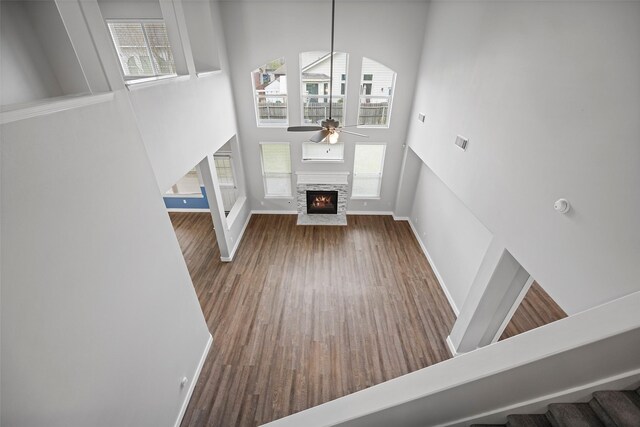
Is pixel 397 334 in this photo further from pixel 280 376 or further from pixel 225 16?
pixel 225 16

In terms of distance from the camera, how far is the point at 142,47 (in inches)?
205

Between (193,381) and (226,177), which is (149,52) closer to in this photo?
(226,177)

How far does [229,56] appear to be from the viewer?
19.2ft

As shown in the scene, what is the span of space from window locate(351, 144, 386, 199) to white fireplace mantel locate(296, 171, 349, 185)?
17.2 inches

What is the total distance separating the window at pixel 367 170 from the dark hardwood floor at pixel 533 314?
4240mm

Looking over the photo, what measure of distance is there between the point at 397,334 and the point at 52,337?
448cm

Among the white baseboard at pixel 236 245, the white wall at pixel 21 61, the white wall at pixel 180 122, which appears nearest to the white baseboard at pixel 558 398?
the white wall at pixel 180 122

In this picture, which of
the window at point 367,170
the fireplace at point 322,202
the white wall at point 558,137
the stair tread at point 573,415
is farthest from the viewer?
the fireplace at point 322,202

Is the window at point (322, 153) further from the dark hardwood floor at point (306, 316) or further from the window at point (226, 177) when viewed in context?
the window at point (226, 177)

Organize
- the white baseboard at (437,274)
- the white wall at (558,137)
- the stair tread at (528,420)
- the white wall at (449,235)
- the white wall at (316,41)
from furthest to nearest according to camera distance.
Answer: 1. the white wall at (316,41)
2. the white baseboard at (437,274)
3. the white wall at (449,235)
4. the white wall at (558,137)
5. the stair tread at (528,420)

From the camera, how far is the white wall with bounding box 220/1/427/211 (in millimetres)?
5426

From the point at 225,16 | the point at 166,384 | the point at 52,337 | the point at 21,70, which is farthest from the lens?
the point at 225,16

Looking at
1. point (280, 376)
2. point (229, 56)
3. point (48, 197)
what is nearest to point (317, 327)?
point (280, 376)

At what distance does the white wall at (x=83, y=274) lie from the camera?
1.51 metres
